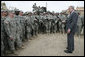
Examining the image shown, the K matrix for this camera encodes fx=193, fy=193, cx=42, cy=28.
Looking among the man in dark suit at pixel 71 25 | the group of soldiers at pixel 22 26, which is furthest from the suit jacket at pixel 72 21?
the group of soldiers at pixel 22 26

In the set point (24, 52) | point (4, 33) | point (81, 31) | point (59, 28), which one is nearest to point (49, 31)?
point (59, 28)

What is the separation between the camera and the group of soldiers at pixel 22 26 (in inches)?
282

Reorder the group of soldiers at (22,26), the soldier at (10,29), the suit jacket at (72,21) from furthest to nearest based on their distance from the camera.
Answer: the suit jacket at (72,21) < the group of soldiers at (22,26) < the soldier at (10,29)

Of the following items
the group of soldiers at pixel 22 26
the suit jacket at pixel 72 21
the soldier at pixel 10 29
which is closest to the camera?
the soldier at pixel 10 29

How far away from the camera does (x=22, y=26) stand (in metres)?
9.59

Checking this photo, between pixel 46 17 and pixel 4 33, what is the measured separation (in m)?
7.21

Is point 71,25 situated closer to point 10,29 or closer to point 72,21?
point 72,21

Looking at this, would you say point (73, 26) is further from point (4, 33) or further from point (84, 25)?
point (84, 25)

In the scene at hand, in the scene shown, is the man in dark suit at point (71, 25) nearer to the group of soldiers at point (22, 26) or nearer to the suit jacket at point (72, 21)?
the suit jacket at point (72, 21)

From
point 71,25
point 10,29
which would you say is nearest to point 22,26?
point 10,29

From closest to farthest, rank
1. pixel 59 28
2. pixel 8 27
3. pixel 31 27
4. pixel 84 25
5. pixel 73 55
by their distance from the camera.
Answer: pixel 8 27
pixel 73 55
pixel 31 27
pixel 84 25
pixel 59 28

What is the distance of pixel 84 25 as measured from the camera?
13.3 m

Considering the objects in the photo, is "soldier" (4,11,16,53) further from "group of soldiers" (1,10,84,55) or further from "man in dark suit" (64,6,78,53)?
"man in dark suit" (64,6,78,53)

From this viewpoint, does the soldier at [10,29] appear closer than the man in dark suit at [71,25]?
Yes
